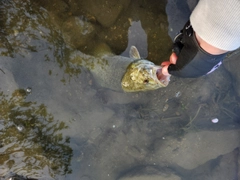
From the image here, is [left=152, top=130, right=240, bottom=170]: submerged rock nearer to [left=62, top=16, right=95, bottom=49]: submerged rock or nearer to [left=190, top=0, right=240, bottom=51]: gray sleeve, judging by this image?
[left=62, top=16, right=95, bottom=49]: submerged rock

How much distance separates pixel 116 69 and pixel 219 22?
179 cm

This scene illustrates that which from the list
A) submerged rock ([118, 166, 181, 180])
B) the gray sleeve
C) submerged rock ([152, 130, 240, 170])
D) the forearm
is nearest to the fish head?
the forearm

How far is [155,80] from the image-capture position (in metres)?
2.47

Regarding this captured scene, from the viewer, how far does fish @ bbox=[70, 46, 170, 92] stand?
9.17ft

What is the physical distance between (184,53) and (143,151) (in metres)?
1.91

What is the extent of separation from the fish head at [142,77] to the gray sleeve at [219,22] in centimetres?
89

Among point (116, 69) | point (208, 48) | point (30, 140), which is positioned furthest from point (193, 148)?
point (30, 140)

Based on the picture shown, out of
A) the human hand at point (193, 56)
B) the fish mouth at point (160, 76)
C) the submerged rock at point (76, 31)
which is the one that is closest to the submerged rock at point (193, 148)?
the fish mouth at point (160, 76)

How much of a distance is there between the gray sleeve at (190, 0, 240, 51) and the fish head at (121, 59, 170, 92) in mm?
894

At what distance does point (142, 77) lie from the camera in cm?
262

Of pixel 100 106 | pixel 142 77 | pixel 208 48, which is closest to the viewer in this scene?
pixel 208 48

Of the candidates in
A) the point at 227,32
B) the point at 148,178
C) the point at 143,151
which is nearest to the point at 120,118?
the point at 143,151

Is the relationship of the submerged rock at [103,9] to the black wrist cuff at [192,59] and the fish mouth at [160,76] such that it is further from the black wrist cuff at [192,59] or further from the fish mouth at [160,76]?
the black wrist cuff at [192,59]

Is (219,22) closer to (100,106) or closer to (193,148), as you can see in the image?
(100,106)
